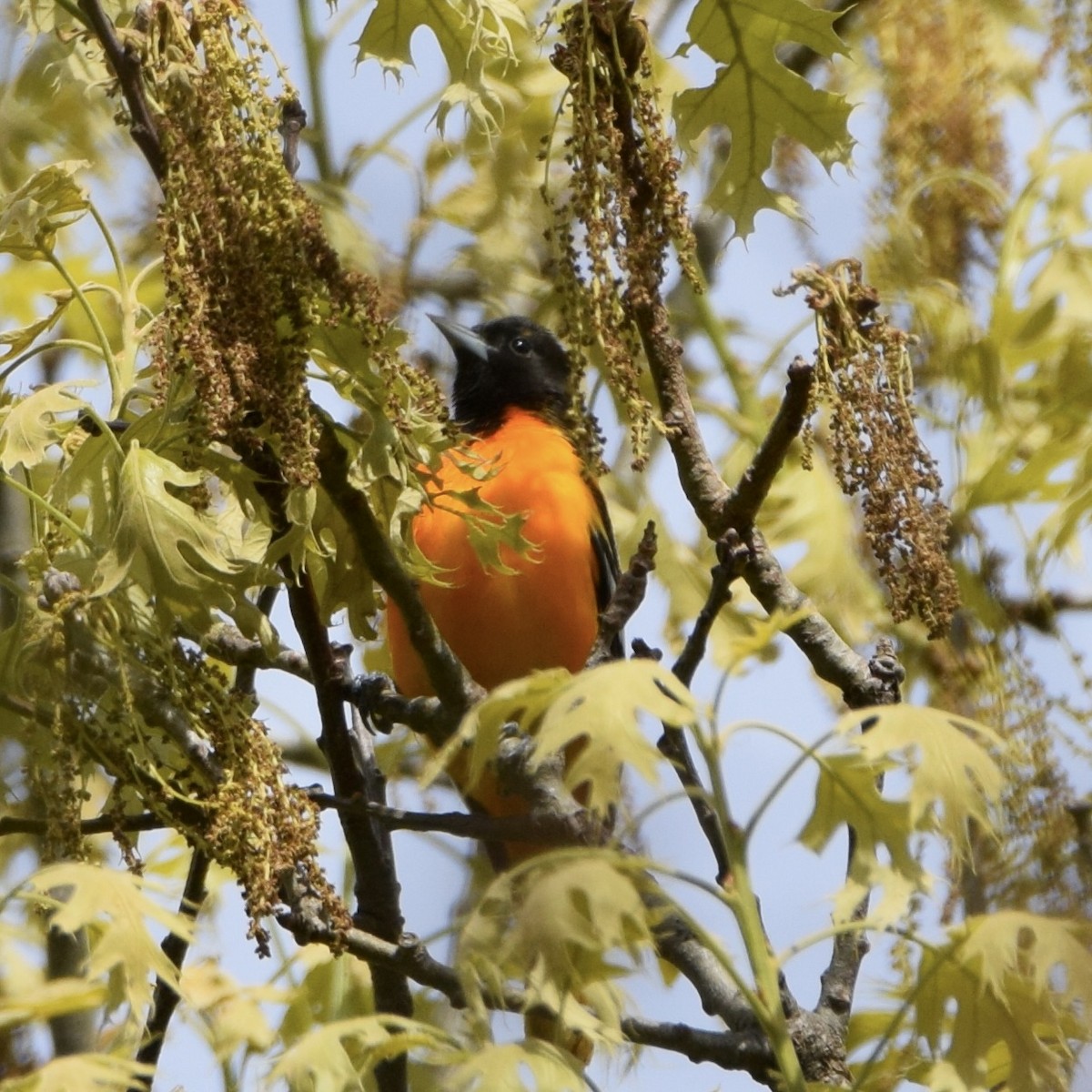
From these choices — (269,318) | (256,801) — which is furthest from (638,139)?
(256,801)

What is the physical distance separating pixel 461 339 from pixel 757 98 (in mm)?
2593

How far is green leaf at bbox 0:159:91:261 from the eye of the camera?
99.7 inches

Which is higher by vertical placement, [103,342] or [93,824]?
[103,342]

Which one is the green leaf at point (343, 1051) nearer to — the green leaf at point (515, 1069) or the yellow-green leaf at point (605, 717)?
the green leaf at point (515, 1069)

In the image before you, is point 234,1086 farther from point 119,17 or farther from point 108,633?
point 119,17

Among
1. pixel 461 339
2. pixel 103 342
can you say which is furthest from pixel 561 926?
pixel 461 339

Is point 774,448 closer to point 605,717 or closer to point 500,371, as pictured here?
point 605,717

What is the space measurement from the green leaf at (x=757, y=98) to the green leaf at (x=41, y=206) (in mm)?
911

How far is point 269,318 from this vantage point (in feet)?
7.29

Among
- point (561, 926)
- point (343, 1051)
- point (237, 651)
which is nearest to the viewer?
point (561, 926)

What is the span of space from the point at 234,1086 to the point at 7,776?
2.72 ft

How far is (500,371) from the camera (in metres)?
5.34

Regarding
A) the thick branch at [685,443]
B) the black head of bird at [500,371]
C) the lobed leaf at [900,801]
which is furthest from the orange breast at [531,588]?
the lobed leaf at [900,801]

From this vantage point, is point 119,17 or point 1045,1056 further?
point 119,17
